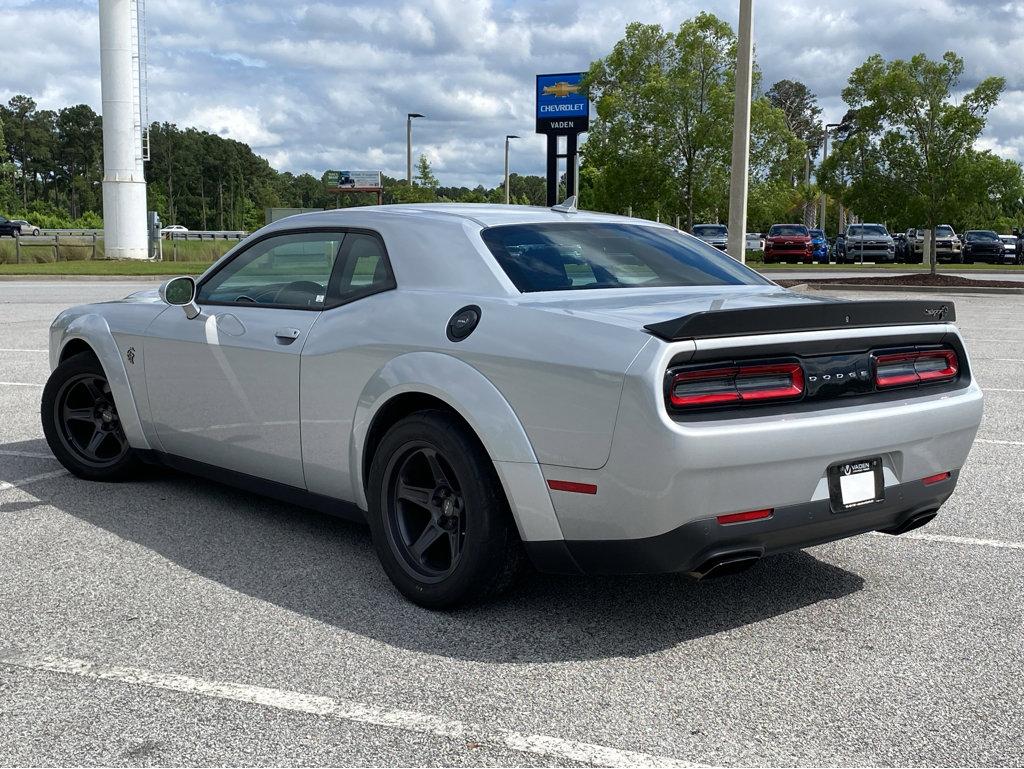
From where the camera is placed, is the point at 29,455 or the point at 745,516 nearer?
the point at 745,516

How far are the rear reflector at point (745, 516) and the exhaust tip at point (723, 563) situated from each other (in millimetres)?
113

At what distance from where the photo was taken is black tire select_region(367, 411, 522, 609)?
12.9 ft

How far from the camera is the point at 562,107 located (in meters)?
42.9

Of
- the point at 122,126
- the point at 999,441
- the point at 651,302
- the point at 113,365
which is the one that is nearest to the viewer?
the point at 651,302

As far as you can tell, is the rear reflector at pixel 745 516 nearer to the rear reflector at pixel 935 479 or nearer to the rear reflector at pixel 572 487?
the rear reflector at pixel 572 487

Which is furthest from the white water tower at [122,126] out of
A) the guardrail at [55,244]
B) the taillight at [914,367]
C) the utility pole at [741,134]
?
the taillight at [914,367]

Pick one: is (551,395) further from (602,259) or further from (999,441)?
(999,441)

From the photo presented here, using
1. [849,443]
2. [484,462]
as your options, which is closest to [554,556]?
[484,462]

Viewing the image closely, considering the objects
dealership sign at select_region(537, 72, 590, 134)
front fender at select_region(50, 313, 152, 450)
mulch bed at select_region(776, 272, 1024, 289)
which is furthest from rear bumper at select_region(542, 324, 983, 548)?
dealership sign at select_region(537, 72, 590, 134)

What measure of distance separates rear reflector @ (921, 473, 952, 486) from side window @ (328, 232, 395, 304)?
85.4 inches

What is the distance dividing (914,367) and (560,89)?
133 ft

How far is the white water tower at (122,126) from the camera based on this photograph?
43781 mm

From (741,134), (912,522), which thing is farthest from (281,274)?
(741,134)

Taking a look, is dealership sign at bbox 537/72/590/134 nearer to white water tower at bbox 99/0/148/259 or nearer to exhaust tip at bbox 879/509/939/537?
white water tower at bbox 99/0/148/259
